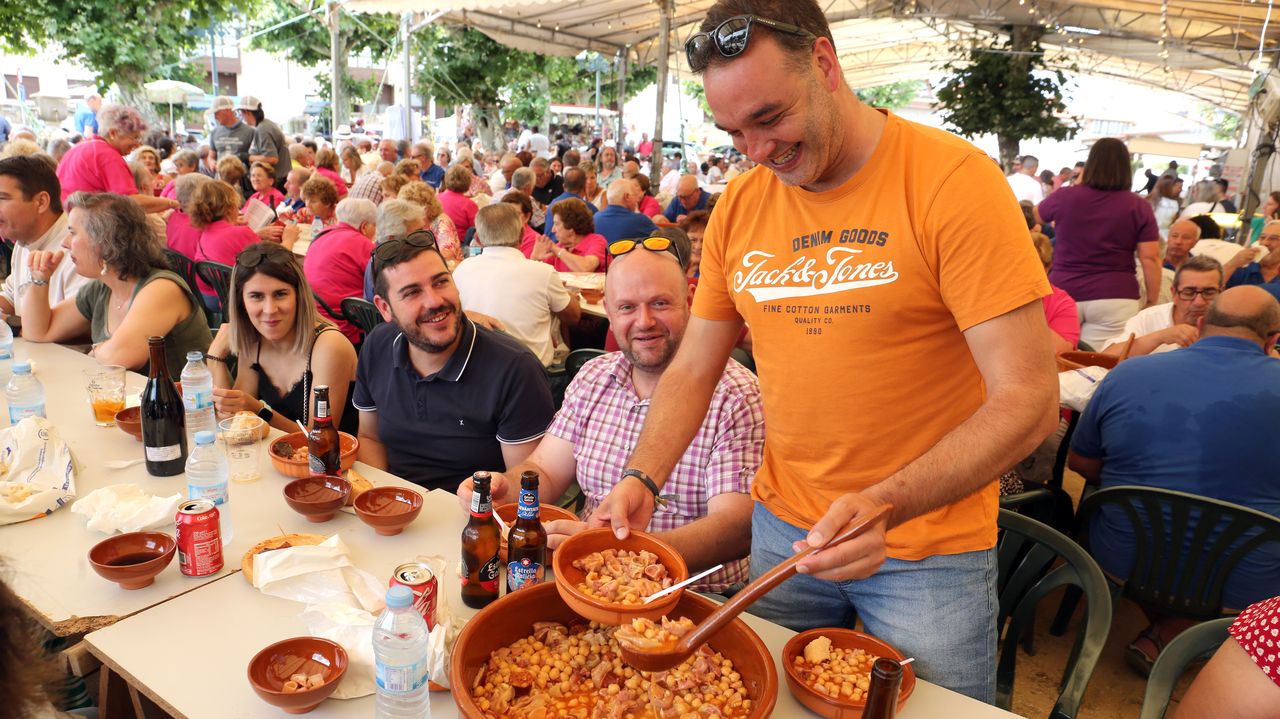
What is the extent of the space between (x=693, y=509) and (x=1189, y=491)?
5.68 ft

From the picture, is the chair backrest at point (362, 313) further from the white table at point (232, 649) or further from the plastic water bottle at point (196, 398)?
the white table at point (232, 649)

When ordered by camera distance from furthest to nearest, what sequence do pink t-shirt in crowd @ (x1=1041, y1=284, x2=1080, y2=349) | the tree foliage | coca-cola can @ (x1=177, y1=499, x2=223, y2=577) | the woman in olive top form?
the tree foliage, pink t-shirt in crowd @ (x1=1041, y1=284, x2=1080, y2=349), the woman in olive top, coca-cola can @ (x1=177, y1=499, x2=223, y2=577)

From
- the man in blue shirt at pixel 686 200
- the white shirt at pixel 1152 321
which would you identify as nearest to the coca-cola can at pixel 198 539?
the white shirt at pixel 1152 321

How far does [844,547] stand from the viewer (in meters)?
1.20

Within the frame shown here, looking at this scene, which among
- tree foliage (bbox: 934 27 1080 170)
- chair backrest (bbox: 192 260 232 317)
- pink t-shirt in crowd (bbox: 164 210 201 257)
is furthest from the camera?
tree foliage (bbox: 934 27 1080 170)

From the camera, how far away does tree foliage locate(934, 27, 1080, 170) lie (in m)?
10.4

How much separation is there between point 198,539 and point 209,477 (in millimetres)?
277

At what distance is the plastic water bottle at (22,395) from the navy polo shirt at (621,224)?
4462mm

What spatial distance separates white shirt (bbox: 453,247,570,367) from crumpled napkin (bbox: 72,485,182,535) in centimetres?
238

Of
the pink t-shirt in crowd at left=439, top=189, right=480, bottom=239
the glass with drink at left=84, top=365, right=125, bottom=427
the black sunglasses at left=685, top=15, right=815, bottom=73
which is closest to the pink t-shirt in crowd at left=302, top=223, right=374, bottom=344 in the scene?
the glass with drink at left=84, top=365, right=125, bottom=427

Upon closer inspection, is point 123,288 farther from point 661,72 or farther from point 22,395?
point 661,72

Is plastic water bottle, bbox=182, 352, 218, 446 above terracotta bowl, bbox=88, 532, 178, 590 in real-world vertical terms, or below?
above

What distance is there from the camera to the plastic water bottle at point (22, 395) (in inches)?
98.0

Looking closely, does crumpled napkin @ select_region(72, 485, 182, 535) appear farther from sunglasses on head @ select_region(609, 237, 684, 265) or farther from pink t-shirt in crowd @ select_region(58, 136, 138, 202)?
pink t-shirt in crowd @ select_region(58, 136, 138, 202)
